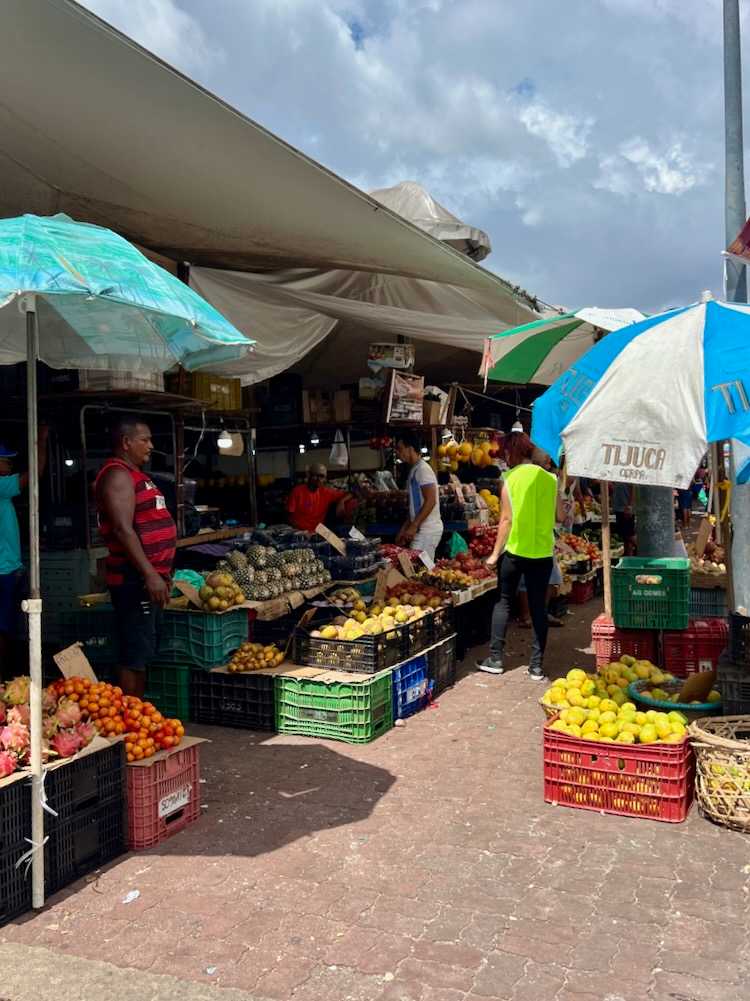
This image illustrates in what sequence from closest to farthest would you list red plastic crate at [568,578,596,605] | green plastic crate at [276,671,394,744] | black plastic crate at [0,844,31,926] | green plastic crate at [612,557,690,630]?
black plastic crate at [0,844,31,926] < green plastic crate at [276,671,394,744] < green plastic crate at [612,557,690,630] < red plastic crate at [568,578,596,605]

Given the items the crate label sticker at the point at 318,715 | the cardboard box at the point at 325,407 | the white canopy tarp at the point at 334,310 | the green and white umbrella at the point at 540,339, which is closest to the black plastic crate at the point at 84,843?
the crate label sticker at the point at 318,715

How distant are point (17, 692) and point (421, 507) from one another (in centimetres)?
549

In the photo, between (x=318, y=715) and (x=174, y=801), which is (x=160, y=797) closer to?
(x=174, y=801)

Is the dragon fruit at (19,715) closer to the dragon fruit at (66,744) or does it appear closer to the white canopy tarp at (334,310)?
the dragon fruit at (66,744)

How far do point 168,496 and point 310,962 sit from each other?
513cm

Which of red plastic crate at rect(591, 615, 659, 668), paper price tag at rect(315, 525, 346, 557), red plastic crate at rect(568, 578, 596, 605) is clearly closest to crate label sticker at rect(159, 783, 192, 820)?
paper price tag at rect(315, 525, 346, 557)

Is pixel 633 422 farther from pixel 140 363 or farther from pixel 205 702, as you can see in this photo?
pixel 205 702

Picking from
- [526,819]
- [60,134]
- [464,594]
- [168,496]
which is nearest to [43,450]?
[168,496]

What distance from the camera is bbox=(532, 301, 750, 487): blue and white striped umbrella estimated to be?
397cm

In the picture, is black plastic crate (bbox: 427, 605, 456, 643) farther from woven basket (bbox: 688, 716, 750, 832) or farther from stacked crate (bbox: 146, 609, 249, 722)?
woven basket (bbox: 688, 716, 750, 832)

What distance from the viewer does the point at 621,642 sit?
6.84 m

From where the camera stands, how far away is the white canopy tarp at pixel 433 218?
12.2 metres

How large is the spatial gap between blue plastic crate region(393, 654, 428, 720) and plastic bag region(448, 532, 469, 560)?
3635 mm

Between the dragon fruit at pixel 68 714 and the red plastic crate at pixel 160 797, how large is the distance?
14.5 inches
